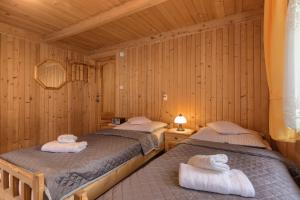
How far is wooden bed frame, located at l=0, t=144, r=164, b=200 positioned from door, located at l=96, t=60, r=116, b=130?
2428 millimetres

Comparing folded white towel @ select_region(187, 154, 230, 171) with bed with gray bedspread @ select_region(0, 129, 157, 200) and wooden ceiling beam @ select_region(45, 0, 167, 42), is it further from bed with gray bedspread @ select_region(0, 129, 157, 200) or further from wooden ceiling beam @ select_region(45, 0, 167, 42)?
wooden ceiling beam @ select_region(45, 0, 167, 42)

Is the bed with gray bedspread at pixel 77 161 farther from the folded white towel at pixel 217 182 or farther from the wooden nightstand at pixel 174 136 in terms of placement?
the folded white towel at pixel 217 182

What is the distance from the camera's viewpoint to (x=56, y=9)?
252 centimetres

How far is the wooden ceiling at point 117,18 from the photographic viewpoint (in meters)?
2.43

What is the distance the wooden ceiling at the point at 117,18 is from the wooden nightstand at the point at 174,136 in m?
1.90

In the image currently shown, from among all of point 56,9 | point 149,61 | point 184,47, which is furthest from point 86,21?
point 184,47

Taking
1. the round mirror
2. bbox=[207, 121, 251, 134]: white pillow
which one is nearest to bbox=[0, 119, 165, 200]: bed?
bbox=[207, 121, 251, 134]: white pillow

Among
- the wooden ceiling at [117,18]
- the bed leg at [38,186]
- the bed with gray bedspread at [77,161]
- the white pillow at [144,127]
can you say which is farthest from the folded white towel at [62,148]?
the wooden ceiling at [117,18]

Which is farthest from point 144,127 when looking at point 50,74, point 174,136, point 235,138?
point 50,74

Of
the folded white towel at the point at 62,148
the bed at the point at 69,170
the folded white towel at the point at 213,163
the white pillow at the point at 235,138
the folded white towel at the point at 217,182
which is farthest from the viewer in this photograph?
the white pillow at the point at 235,138

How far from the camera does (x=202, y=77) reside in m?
3.14

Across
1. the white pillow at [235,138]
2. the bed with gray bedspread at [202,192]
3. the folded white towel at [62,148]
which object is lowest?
the bed with gray bedspread at [202,192]

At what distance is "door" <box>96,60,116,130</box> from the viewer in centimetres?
433

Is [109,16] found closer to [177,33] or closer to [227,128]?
[177,33]
